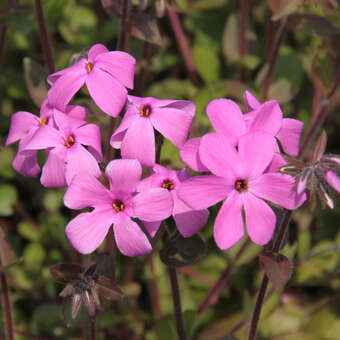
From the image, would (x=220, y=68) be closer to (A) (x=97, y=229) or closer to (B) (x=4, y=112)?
(B) (x=4, y=112)

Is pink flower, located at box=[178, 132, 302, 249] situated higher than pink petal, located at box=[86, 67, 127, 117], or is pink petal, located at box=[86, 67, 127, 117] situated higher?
pink petal, located at box=[86, 67, 127, 117]

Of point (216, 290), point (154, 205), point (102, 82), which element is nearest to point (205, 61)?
point (216, 290)

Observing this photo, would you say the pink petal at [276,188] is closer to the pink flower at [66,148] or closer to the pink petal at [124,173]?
the pink petal at [124,173]

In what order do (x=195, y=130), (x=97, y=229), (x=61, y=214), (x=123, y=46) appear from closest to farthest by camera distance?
(x=97, y=229) → (x=123, y=46) → (x=195, y=130) → (x=61, y=214)

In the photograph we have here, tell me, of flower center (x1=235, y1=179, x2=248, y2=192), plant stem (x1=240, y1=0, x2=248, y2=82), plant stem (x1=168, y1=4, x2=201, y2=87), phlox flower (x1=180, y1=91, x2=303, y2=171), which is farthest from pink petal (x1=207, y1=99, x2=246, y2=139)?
plant stem (x1=168, y1=4, x2=201, y2=87)

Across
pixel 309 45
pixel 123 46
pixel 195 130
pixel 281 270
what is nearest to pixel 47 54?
pixel 123 46

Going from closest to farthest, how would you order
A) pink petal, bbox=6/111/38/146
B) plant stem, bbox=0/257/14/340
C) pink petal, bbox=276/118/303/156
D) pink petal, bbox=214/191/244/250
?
pink petal, bbox=214/191/244/250, pink petal, bbox=276/118/303/156, pink petal, bbox=6/111/38/146, plant stem, bbox=0/257/14/340

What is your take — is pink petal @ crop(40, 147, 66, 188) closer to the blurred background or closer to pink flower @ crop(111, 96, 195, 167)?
pink flower @ crop(111, 96, 195, 167)

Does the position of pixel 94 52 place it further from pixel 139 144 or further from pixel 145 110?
pixel 139 144
